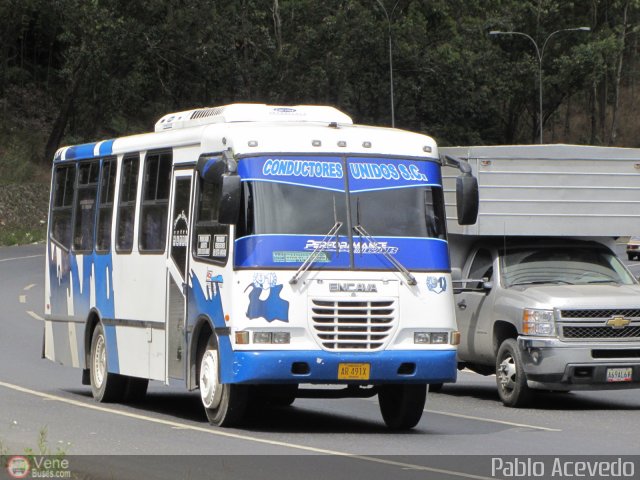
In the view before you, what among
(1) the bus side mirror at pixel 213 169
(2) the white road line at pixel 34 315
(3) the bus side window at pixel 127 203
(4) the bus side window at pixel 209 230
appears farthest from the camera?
(2) the white road line at pixel 34 315

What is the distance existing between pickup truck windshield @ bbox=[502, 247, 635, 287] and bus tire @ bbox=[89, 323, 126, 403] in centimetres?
485

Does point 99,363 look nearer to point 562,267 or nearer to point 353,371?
point 353,371

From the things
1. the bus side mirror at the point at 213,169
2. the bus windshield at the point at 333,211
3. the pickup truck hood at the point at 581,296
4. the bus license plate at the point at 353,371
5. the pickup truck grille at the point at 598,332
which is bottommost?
the bus license plate at the point at 353,371

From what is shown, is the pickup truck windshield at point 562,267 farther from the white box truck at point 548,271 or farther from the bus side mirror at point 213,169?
the bus side mirror at point 213,169

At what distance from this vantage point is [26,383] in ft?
62.0

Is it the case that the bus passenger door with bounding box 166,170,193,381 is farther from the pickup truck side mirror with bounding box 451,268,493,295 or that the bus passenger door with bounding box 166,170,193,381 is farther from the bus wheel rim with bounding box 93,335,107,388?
the pickup truck side mirror with bounding box 451,268,493,295

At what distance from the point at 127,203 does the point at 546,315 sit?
493 cm

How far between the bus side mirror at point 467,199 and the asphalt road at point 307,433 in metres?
2.07

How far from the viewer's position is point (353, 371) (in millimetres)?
12859

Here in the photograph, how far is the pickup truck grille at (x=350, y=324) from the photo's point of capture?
12914 mm

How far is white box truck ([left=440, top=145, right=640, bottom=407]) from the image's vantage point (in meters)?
16.3

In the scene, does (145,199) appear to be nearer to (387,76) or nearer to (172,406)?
(172,406)
